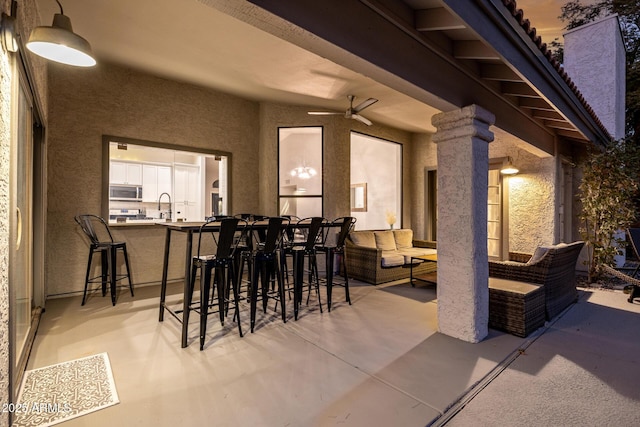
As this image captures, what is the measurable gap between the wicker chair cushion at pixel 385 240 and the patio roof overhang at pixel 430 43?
9.56 feet

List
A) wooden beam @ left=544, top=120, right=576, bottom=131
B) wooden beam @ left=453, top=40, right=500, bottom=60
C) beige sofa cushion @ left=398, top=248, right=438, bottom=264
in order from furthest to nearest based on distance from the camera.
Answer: beige sofa cushion @ left=398, top=248, right=438, bottom=264, wooden beam @ left=544, top=120, right=576, bottom=131, wooden beam @ left=453, top=40, right=500, bottom=60

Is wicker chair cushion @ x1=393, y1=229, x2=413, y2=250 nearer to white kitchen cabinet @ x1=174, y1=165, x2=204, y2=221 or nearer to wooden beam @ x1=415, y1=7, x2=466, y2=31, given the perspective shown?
wooden beam @ x1=415, y1=7, x2=466, y2=31

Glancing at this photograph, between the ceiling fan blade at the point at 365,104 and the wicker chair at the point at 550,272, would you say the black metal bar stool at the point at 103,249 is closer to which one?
the ceiling fan blade at the point at 365,104

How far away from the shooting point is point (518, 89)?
323 centimetres

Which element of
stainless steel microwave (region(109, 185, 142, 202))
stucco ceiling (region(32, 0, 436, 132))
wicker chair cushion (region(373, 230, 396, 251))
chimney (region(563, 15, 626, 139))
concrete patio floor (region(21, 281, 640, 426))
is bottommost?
concrete patio floor (region(21, 281, 640, 426))

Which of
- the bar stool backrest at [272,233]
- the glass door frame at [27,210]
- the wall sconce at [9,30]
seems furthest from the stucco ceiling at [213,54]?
the bar stool backrest at [272,233]

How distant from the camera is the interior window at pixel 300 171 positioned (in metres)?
5.66

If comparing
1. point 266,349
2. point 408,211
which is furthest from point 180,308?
point 408,211

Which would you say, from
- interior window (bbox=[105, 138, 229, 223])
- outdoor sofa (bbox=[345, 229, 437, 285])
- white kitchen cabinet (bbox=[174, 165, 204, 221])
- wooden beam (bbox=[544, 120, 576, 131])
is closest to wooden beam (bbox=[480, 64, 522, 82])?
wooden beam (bbox=[544, 120, 576, 131])

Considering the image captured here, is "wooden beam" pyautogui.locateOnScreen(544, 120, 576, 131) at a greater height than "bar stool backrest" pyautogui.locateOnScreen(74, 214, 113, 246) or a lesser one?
greater

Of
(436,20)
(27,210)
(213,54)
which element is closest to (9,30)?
(27,210)

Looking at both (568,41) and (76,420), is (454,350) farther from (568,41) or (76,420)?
(568,41)

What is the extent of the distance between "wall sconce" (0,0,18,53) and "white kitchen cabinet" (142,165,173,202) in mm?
5916

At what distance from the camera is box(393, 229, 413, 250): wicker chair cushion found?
6094 millimetres
